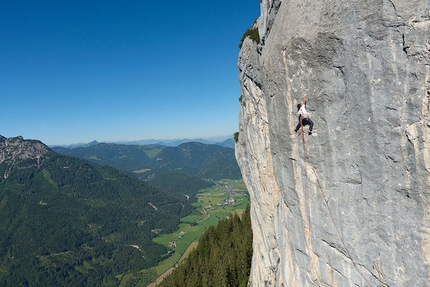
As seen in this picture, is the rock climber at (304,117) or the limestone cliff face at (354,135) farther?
the rock climber at (304,117)

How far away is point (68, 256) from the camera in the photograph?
174m

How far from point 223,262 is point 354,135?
42041mm

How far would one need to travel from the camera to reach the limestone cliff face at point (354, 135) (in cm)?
1020

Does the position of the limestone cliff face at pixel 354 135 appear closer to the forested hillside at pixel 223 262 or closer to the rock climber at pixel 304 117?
the rock climber at pixel 304 117

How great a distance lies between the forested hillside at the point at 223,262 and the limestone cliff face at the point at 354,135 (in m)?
31.3

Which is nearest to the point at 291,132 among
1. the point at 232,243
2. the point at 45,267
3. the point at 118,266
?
the point at 232,243

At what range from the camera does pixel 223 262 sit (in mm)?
46938

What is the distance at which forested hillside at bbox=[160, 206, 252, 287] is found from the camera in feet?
145

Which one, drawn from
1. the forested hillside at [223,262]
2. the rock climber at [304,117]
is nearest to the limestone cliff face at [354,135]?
the rock climber at [304,117]

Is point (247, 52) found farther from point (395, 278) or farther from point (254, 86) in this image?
point (395, 278)

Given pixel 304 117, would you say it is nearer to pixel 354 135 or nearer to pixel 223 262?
pixel 354 135

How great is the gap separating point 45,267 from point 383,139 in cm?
20418

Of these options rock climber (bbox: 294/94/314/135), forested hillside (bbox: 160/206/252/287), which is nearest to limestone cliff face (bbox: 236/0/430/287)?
rock climber (bbox: 294/94/314/135)

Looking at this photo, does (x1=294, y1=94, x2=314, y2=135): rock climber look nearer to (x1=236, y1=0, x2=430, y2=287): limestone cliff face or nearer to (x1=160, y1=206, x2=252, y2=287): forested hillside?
(x1=236, y1=0, x2=430, y2=287): limestone cliff face
